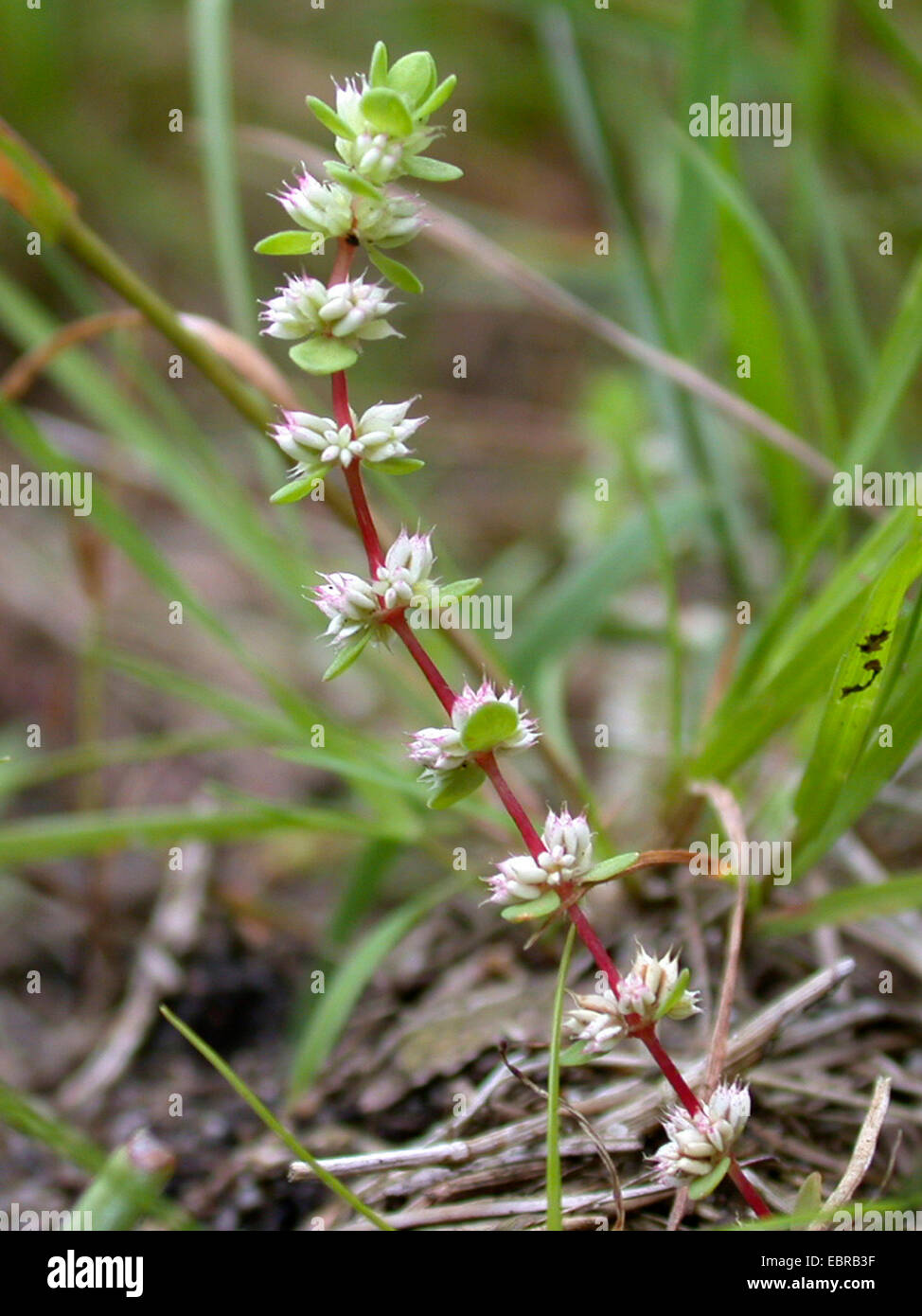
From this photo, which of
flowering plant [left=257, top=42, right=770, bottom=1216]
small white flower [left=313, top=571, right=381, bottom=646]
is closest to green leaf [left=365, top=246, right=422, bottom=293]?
flowering plant [left=257, top=42, right=770, bottom=1216]

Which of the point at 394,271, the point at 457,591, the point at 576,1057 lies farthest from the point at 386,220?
the point at 576,1057

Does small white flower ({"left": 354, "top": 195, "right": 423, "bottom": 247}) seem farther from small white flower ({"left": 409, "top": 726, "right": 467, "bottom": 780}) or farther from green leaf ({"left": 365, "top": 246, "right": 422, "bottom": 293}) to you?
small white flower ({"left": 409, "top": 726, "right": 467, "bottom": 780})

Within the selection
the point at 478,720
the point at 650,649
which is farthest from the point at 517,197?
the point at 478,720

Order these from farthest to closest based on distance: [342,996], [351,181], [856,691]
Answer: [342,996]
[856,691]
[351,181]

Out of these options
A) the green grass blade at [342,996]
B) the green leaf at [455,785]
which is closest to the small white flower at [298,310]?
the green leaf at [455,785]

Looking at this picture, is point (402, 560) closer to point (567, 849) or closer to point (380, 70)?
point (567, 849)

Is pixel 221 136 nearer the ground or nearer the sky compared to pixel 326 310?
nearer the sky
